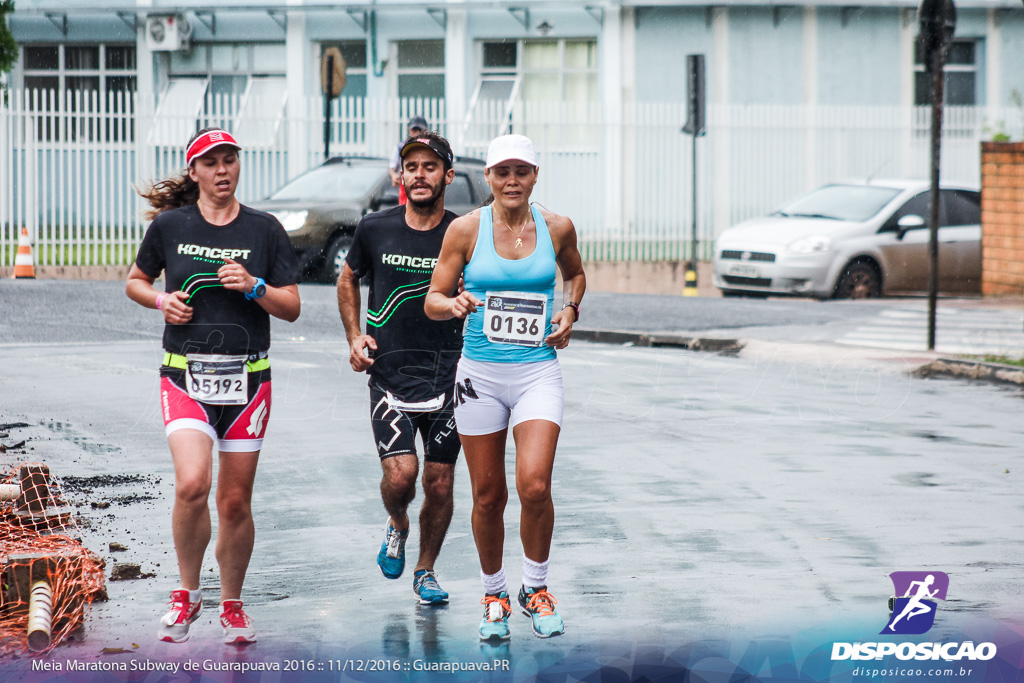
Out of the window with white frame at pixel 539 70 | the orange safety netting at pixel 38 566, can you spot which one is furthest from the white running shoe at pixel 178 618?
the window with white frame at pixel 539 70

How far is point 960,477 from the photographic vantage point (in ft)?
27.8

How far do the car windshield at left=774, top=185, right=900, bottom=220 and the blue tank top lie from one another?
15.5 metres

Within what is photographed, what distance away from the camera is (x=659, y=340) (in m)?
15.3

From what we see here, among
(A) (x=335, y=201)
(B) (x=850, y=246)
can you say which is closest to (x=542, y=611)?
(A) (x=335, y=201)

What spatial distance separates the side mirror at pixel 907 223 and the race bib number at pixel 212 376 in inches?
624

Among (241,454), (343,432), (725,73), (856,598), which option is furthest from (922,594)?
(725,73)

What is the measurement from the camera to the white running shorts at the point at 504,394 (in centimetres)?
544

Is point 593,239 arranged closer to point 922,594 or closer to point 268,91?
point 268,91

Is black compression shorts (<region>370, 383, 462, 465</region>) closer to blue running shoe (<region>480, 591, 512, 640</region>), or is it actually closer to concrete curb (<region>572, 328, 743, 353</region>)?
blue running shoe (<region>480, 591, 512, 640</region>)

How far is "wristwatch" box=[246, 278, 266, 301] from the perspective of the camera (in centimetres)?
531

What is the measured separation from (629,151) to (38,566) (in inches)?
799

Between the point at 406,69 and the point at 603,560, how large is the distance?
81.2 ft

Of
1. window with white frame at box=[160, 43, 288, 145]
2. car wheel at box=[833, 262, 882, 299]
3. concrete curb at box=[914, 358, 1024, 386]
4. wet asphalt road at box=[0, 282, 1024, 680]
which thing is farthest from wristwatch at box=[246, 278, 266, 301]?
window with white frame at box=[160, 43, 288, 145]

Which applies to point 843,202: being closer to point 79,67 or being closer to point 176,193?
point 176,193
